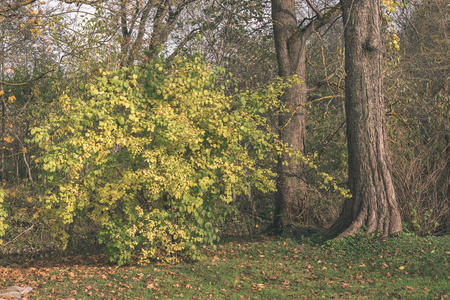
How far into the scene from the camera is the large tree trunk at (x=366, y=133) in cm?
881

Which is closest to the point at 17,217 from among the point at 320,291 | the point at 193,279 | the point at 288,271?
the point at 193,279

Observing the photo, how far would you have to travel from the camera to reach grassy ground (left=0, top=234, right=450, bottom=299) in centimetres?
652

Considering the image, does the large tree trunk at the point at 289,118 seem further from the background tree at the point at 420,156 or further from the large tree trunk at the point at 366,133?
the background tree at the point at 420,156

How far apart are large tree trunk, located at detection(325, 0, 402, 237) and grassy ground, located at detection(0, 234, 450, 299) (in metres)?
0.46

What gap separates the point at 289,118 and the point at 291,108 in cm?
35

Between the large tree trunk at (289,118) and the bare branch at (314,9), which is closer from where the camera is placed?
the bare branch at (314,9)

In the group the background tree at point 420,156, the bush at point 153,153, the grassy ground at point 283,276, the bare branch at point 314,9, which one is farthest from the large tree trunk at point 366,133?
the bush at point 153,153

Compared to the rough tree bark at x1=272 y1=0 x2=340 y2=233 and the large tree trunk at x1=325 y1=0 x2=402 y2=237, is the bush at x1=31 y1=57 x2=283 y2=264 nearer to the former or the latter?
the large tree trunk at x1=325 y1=0 x2=402 y2=237

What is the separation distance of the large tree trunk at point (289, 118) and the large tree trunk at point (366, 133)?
6.52 ft

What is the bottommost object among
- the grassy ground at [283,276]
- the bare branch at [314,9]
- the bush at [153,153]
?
the grassy ground at [283,276]

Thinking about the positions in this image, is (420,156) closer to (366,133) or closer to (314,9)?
(366,133)

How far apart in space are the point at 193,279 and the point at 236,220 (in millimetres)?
5658

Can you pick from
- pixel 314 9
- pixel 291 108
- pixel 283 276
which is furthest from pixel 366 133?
pixel 314 9

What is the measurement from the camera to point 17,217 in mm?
11211
